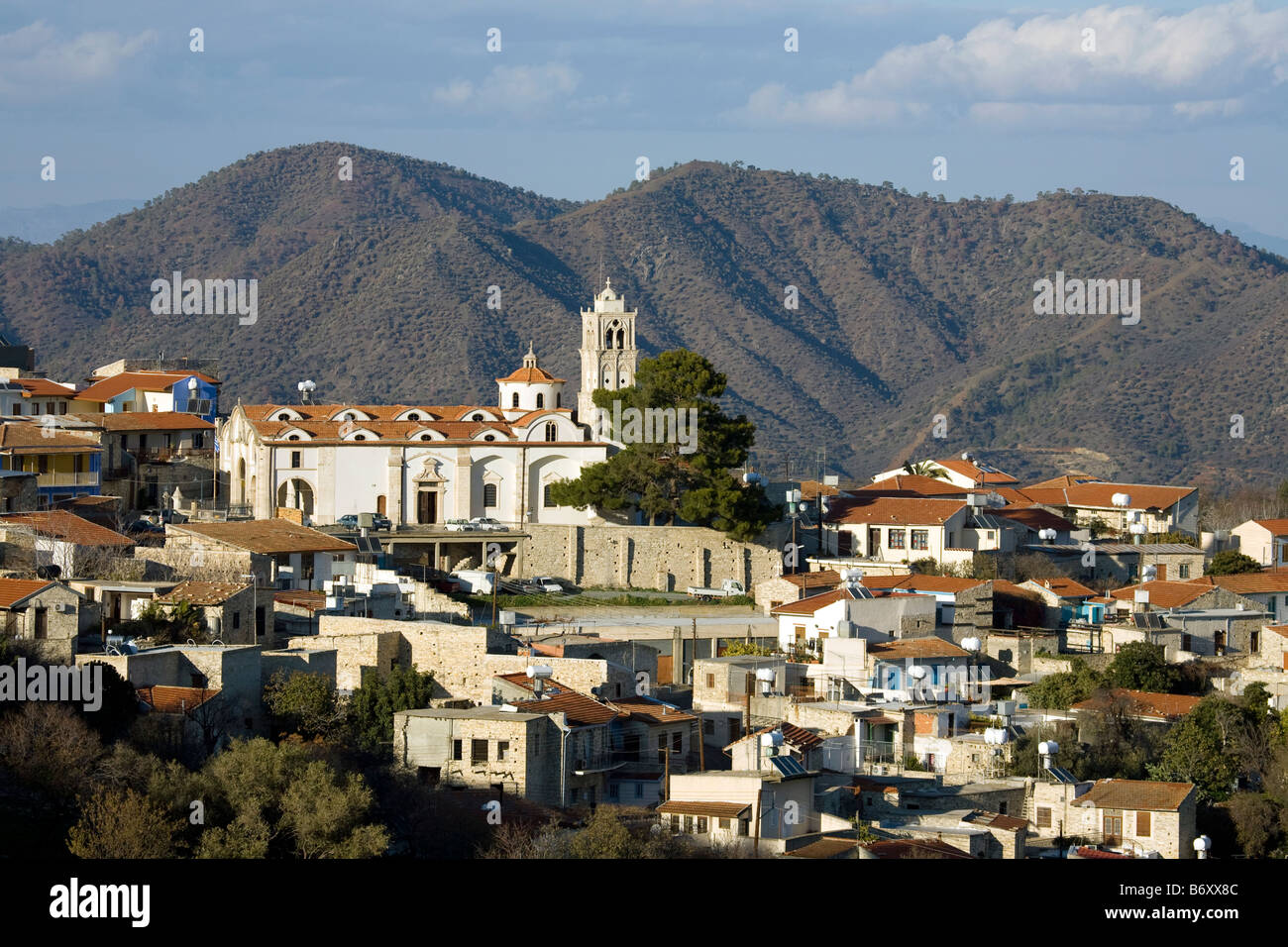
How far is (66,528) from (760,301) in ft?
353

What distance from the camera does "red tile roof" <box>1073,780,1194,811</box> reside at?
2662cm

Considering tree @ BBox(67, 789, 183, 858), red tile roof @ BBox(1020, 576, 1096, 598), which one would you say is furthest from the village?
tree @ BBox(67, 789, 183, 858)

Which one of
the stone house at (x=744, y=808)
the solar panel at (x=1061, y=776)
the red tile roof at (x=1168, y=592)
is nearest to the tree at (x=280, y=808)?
the stone house at (x=744, y=808)

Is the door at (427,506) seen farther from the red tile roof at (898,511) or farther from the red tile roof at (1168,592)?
the red tile roof at (1168,592)

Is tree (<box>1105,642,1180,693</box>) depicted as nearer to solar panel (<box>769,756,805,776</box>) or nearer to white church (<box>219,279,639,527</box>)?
solar panel (<box>769,756,805,776</box>)

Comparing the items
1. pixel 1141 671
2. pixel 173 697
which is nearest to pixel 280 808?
pixel 173 697

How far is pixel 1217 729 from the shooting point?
30.8m

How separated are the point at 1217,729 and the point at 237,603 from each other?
15.3m

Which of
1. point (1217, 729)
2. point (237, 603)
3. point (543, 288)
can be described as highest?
point (543, 288)

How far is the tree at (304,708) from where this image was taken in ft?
84.5

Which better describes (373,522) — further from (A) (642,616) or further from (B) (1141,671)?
(B) (1141,671)

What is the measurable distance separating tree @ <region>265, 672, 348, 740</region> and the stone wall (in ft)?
64.2
